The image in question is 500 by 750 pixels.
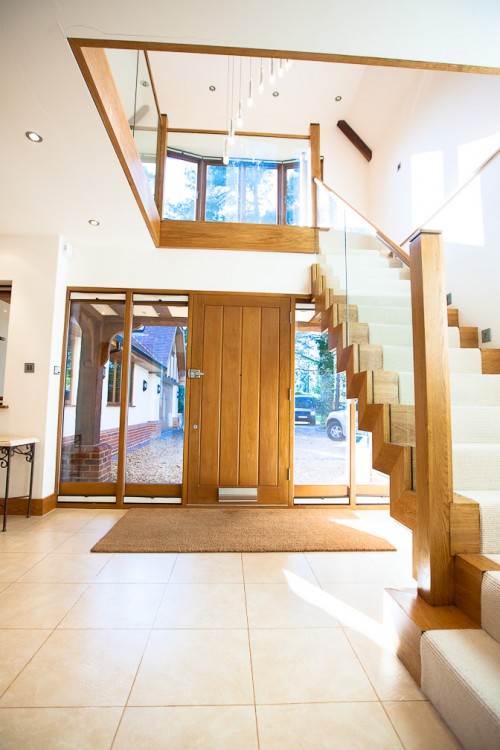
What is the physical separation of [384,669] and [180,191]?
4558 mm

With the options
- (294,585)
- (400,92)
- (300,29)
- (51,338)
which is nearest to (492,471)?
(294,585)

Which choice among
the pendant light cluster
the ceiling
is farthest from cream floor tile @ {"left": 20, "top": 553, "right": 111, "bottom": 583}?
the pendant light cluster

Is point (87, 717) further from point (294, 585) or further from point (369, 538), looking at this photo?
point (369, 538)

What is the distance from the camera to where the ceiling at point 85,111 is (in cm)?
186

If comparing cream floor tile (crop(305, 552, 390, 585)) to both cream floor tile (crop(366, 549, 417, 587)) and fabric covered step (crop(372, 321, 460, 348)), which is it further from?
fabric covered step (crop(372, 321, 460, 348))

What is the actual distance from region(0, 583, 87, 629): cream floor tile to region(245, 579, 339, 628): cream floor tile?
1.00 metres

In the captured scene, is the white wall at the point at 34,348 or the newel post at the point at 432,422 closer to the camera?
the newel post at the point at 432,422

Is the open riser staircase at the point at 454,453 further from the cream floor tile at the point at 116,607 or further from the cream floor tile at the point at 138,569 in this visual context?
the cream floor tile at the point at 138,569

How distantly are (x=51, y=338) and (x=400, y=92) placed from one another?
5.19m

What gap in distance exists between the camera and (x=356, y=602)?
6.89 ft

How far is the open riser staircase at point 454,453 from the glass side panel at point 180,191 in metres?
1.75

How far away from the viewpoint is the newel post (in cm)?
156

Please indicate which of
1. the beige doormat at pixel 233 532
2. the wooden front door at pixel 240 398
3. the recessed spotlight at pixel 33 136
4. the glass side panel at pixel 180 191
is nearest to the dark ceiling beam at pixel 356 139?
the glass side panel at pixel 180 191

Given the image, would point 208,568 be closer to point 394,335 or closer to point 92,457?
point 394,335
